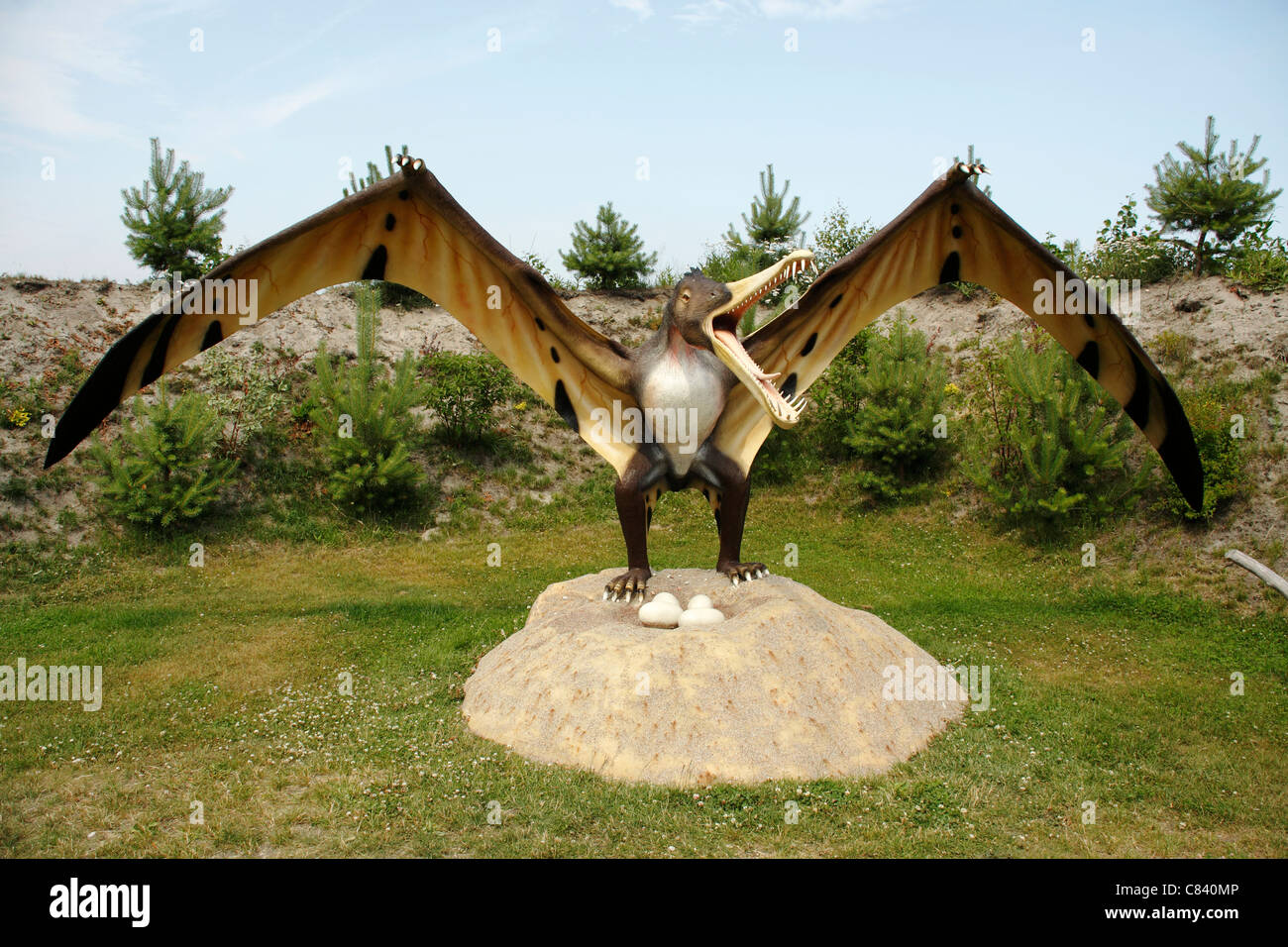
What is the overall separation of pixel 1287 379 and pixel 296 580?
1202 cm

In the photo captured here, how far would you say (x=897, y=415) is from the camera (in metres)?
12.6

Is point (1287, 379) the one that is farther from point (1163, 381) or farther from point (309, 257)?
point (309, 257)

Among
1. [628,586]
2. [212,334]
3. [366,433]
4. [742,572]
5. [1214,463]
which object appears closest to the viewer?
[212,334]

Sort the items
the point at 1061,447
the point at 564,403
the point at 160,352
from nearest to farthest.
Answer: the point at 160,352 → the point at 564,403 → the point at 1061,447

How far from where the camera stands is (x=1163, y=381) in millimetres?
5445

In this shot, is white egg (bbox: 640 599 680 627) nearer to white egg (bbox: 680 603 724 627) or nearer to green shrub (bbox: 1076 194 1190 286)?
white egg (bbox: 680 603 724 627)

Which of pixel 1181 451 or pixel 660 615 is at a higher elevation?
pixel 1181 451

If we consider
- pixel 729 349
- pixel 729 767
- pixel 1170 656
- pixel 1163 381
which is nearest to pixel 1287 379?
pixel 1170 656

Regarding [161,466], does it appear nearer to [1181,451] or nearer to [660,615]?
[660,615]

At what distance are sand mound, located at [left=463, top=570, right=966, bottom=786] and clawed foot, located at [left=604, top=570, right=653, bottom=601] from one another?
46 cm

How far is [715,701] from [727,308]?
2.51 meters

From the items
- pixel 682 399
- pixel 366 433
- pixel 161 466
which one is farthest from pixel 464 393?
pixel 682 399

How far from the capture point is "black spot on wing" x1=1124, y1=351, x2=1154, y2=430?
564cm

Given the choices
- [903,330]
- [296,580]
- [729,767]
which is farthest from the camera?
[903,330]
